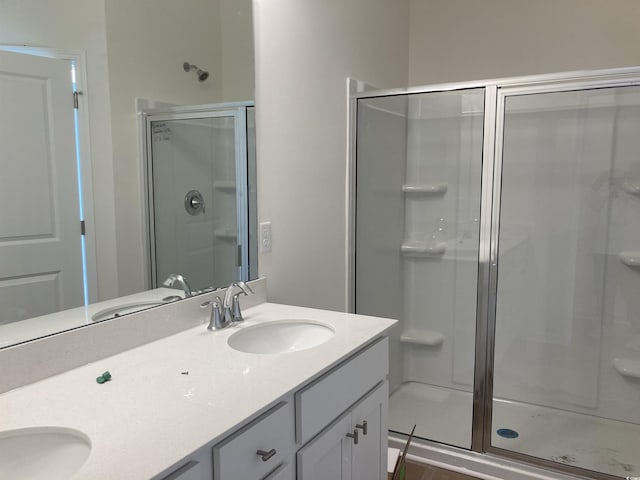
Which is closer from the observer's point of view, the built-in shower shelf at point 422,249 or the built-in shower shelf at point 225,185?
the built-in shower shelf at point 225,185

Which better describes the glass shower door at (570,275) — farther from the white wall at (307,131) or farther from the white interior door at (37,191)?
the white interior door at (37,191)

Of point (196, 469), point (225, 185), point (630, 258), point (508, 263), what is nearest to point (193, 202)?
point (225, 185)

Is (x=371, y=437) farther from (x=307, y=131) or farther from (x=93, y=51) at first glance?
(x=93, y=51)

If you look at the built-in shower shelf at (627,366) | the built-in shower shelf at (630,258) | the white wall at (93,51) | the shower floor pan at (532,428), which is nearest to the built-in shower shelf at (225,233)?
the white wall at (93,51)

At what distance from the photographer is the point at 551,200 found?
2.86m

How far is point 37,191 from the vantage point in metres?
1.29

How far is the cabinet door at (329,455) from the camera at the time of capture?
1.33 m

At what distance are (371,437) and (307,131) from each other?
51.4 inches

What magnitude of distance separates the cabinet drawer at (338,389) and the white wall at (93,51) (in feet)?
2.13

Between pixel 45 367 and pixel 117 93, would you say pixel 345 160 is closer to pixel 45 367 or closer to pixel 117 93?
pixel 117 93

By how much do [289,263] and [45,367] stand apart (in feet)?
3.72

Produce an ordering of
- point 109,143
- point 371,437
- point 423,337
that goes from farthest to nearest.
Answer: point 423,337, point 371,437, point 109,143

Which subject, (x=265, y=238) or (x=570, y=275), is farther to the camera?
(x=570, y=275)

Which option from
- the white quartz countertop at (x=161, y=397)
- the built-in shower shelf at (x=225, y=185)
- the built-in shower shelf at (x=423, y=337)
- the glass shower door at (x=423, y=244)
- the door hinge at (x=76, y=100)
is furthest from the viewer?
the built-in shower shelf at (x=423, y=337)
